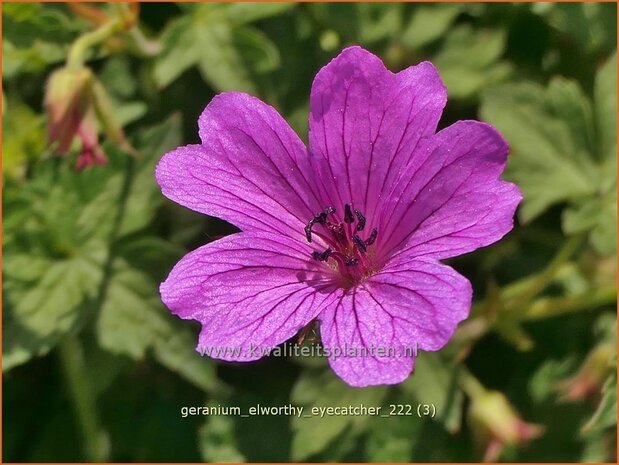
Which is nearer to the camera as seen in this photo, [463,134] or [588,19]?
[463,134]

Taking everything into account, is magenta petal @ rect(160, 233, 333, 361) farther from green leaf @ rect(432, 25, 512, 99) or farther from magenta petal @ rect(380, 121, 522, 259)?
green leaf @ rect(432, 25, 512, 99)

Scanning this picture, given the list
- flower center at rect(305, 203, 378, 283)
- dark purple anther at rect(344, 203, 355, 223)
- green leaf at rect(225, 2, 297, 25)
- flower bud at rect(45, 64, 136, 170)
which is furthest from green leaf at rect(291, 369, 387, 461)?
green leaf at rect(225, 2, 297, 25)

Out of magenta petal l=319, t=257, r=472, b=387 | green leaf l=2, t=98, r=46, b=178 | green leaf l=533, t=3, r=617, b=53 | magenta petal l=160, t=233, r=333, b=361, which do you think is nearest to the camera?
magenta petal l=319, t=257, r=472, b=387

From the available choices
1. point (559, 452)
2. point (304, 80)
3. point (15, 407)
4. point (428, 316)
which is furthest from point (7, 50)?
point (559, 452)

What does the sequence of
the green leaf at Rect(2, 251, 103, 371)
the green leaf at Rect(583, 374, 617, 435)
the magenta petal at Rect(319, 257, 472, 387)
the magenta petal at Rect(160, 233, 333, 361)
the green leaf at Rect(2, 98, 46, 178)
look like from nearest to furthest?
1. the magenta petal at Rect(319, 257, 472, 387)
2. the magenta petal at Rect(160, 233, 333, 361)
3. the green leaf at Rect(583, 374, 617, 435)
4. the green leaf at Rect(2, 251, 103, 371)
5. the green leaf at Rect(2, 98, 46, 178)

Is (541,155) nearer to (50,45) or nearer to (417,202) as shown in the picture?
(417,202)

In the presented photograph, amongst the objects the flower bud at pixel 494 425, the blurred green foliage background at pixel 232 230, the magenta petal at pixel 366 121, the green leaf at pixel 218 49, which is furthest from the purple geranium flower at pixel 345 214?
the flower bud at pixel 494 425

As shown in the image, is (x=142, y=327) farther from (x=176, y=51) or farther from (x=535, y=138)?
(x=535, y=138)

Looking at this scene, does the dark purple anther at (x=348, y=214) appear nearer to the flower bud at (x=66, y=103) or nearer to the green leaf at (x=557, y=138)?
the green leaf at (x=557, y=138)
